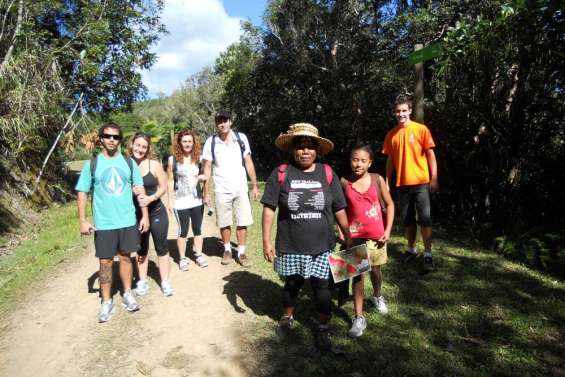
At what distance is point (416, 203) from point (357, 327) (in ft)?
6.05

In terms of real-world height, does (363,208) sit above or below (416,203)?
Result: above

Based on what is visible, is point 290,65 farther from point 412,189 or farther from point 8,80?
point 412,189

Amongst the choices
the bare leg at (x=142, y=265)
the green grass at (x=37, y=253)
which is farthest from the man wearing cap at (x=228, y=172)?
the green grass at (x=37, y=253)

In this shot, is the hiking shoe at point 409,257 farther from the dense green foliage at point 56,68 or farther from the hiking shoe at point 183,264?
the dense green foliage at point 56,68

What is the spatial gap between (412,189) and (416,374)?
7.42ft

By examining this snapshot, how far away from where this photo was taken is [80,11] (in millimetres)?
14219

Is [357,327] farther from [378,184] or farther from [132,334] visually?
[132,334]

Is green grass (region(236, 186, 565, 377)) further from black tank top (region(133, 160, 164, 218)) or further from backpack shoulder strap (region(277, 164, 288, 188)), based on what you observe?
backpack shoulder strap (region(277, 164, 288, 188))

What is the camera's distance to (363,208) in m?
3.71

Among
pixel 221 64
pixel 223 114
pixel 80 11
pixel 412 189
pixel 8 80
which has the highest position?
pixel 221 64

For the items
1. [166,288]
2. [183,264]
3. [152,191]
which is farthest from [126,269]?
[183,264]

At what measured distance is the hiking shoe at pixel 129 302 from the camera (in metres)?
4.38

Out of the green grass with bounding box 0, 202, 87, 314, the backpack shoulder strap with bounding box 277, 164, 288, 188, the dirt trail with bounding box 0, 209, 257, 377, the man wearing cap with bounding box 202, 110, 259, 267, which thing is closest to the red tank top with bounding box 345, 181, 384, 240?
the backpack shoulder strap with bounding box 277, 164, 288, 188

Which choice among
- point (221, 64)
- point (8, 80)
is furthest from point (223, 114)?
point (221, 64)
